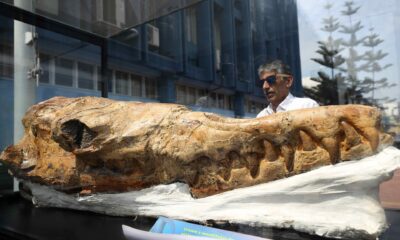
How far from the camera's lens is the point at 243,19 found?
14.6ft

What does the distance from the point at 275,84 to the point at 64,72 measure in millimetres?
2870

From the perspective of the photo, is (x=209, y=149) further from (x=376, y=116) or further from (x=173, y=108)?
(x=376, y=116)

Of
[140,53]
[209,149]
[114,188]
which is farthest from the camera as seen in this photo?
[140,53]

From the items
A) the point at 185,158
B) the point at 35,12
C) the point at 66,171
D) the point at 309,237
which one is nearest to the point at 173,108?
the point at 185,158

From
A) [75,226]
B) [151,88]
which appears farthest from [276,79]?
[151,88]

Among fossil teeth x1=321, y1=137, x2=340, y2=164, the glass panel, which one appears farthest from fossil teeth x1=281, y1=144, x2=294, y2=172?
the glass panel

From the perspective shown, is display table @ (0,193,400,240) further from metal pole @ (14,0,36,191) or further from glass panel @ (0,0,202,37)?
glass panel @ (0,0,202,37)

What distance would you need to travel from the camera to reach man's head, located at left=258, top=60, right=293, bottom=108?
2.48m

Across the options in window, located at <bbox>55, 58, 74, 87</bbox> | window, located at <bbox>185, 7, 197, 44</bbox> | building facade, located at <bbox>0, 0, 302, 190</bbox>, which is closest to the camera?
building facade, located at <bbox>0, 0, 302, 190</bbox>

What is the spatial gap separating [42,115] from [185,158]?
130cm

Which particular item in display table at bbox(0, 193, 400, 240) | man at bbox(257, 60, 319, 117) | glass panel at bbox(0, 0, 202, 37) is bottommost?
display table at bbox(0, 193, 400, 240)

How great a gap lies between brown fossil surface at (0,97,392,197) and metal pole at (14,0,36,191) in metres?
1.09

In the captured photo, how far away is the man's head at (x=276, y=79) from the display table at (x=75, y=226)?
3.48 feet

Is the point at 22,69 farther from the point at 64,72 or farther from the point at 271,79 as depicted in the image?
the point at 271,79
